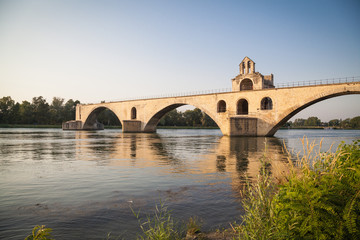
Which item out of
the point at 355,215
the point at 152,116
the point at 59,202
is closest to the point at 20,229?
the point at 59,202

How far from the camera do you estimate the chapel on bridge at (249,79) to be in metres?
45.9

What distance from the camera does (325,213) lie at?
320 centimetres

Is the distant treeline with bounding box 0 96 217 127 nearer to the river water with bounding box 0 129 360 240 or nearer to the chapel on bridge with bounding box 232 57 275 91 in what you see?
the chapel on bridge with bounding box 232 57 275 91

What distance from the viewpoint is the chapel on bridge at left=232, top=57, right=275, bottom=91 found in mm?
45875

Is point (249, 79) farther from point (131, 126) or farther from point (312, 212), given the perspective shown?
point (312, 212)

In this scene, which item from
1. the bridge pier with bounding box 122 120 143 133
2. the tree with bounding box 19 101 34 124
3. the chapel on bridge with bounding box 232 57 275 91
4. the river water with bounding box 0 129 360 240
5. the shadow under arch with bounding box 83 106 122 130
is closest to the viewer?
the river water with bounding box 0 129 360 240

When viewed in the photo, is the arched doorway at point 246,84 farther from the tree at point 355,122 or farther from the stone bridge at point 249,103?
the tree at point 355,122

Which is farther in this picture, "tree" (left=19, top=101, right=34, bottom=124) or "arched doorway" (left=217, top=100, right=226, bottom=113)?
"tree" (left=19, top=101, right=34, bottom=124)

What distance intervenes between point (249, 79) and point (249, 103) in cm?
825

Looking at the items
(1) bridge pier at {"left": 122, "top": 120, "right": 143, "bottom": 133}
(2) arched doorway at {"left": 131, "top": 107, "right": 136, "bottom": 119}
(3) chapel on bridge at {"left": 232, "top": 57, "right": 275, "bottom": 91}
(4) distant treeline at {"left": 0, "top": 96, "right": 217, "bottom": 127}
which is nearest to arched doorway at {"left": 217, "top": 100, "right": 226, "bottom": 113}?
(3) chapel on bridge at {"left": 232, "top": 57, "right": 275, "bottom": 91}

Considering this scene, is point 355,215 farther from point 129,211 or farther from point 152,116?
point 152,116

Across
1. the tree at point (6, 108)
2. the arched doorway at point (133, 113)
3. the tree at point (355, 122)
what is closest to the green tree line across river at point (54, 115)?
the tree at point (6, 108)

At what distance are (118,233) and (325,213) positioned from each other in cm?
332

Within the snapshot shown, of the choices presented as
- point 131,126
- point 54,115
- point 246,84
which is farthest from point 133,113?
point 54,115
